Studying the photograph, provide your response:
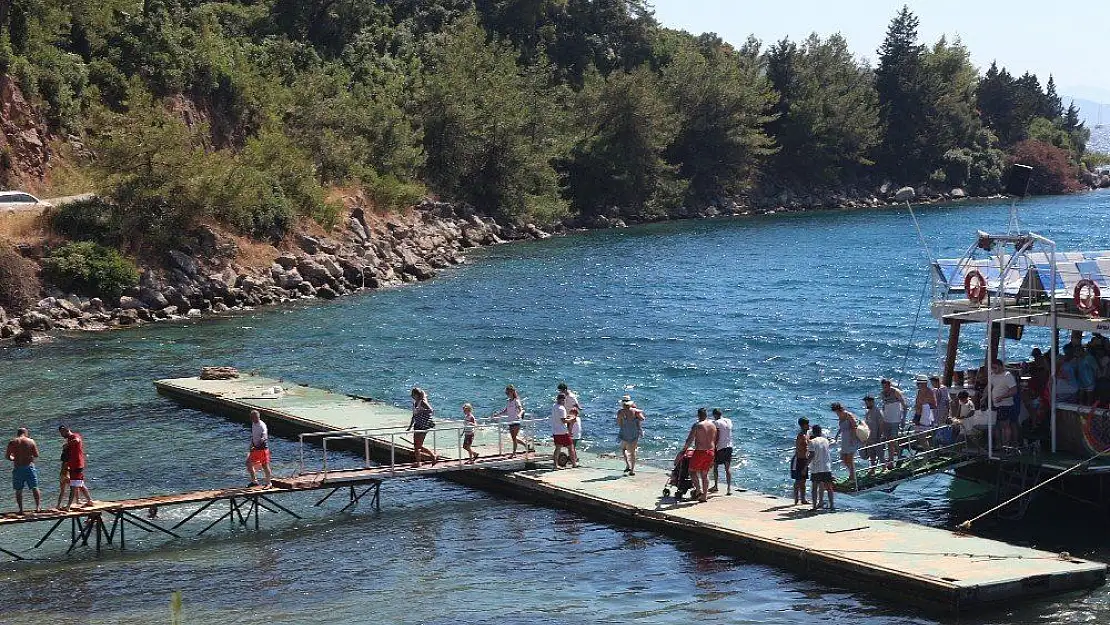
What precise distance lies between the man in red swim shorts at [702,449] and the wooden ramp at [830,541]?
1.41 feet

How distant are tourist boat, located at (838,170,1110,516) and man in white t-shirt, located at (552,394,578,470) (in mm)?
6015

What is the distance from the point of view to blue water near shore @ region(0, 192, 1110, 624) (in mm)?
22797

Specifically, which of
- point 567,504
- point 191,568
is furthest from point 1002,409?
point 191,568

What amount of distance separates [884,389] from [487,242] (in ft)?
213

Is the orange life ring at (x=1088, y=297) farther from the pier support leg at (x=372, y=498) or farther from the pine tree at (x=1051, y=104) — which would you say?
the pine tree at (x=1051, y=104)

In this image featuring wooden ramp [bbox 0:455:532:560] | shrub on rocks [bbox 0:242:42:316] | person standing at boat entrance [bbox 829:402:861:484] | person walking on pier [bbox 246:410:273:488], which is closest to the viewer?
person standing at boat entrance [bbox 829:402:861:484]

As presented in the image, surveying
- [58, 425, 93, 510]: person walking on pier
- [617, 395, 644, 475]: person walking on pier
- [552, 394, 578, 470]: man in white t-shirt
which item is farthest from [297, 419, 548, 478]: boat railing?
[58, 425, 93, 510]: person walking on pier

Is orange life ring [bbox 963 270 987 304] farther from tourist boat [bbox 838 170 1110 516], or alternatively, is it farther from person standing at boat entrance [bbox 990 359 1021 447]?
person standing at boat entrance [bbox 990 359 1021 447]

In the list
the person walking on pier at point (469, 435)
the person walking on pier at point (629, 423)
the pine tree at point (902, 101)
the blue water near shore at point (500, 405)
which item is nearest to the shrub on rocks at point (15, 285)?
the blue water near shore at point (500, 405)

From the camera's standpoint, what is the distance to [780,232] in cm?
10444

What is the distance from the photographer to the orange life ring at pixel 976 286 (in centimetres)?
2769

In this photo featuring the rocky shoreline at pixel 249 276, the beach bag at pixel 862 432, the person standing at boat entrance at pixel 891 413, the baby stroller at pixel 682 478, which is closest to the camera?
the beach bag at pixel 862 432

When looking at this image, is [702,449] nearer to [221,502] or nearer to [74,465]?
[221,502]

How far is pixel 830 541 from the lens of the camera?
23812 mm
